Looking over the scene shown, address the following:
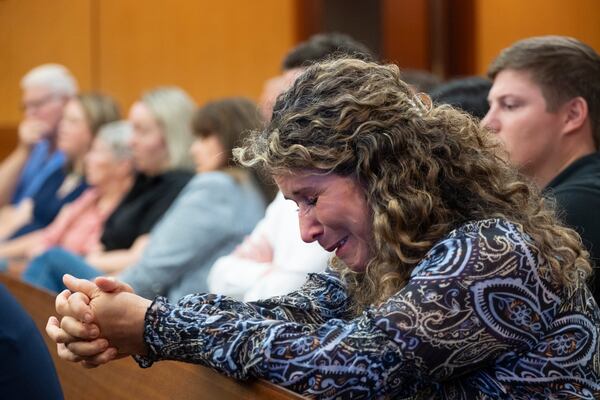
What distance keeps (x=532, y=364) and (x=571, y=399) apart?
0.08 meters

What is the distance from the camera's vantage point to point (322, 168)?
63.6 inches

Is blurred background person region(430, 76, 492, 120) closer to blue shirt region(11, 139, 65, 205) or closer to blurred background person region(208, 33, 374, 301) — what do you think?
blurred background person region(208, 33, 374, 301)

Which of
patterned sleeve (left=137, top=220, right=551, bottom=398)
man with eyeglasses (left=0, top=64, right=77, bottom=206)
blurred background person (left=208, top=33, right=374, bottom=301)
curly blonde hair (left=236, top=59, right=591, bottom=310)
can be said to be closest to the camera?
patterned sleeve (left=137, top=220, right=551, bottom=398)

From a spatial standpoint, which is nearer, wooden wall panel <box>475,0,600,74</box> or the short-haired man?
the short-haired man

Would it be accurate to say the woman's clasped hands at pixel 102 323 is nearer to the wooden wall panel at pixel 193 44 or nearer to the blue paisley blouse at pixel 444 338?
the blue paisley blouse at pixel 444 338

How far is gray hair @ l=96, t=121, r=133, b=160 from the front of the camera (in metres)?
4.95

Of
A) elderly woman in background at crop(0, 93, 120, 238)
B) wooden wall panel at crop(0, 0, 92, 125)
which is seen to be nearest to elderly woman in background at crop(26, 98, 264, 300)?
elderly woman in background at crop(0, 93, 120, 238)

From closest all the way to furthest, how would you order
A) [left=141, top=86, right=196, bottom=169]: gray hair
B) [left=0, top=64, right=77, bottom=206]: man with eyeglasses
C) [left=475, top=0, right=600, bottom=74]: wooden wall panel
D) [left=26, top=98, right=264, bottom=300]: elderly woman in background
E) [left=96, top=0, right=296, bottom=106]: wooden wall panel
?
[left=26, top=98, right=264, bottom=300]: elderly woman in background < [left=141, top=86, right=196, bottom=169]: gray hair < [left=0, top=64, right=77, bottom=206]: man with eyeglasses < [left=475, top=0, right=600, bottom=74]: wooden wall panel < [left=96, top=0, right=296, bottom=106]: wooden wall panel

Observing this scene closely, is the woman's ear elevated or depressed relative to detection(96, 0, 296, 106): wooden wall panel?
elevated

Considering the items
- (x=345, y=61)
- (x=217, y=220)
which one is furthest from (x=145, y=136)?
(x=345, y=61)

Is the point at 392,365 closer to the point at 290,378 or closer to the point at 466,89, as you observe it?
the point at 290,378

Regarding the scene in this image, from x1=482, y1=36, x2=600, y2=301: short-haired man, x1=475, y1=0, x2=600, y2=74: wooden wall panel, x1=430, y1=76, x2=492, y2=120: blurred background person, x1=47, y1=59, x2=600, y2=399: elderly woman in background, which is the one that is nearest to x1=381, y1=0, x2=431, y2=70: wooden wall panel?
x1=475, y1=0, x2=600, y2=74: wooden wall panel

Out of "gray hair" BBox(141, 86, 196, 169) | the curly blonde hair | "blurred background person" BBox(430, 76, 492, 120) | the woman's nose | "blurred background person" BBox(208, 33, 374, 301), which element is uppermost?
the curly blonde hair

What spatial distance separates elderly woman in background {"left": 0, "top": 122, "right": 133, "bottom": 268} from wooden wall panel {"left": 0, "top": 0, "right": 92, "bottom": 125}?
2.62 m
